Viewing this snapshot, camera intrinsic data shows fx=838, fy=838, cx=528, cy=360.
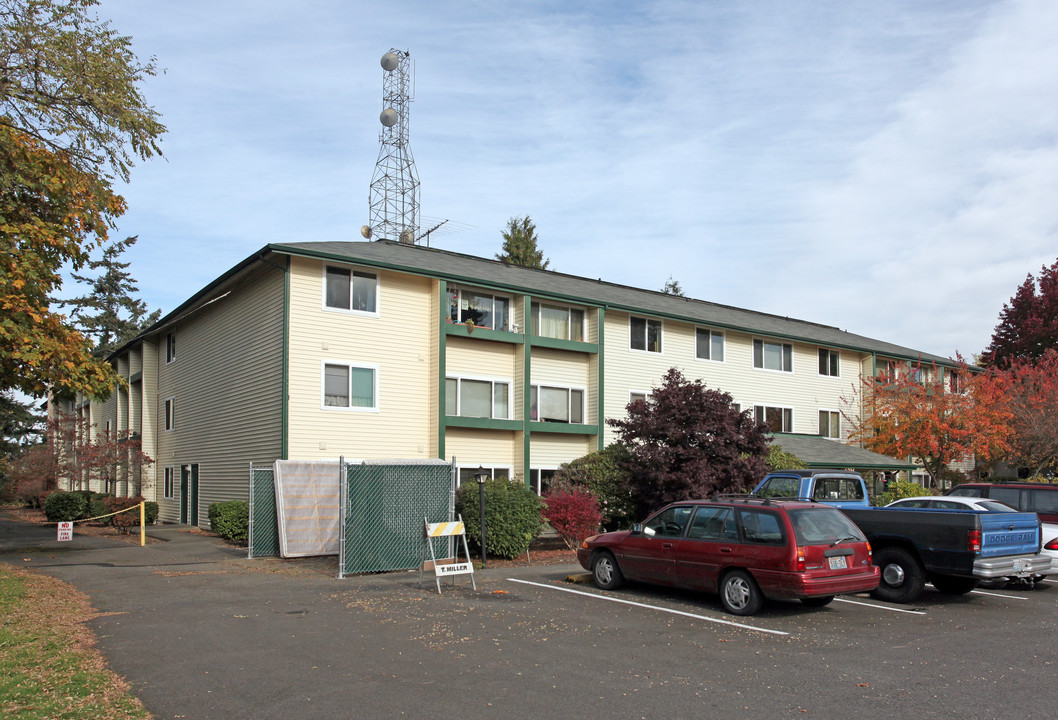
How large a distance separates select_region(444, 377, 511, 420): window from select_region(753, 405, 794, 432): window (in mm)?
12351

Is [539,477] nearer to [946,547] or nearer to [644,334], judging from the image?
[644,334]

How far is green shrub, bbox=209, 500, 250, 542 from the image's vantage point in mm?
21922

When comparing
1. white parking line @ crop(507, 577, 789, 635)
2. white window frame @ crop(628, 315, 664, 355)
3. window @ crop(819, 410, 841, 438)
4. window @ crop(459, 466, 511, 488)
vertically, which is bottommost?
white parking line @ crop(507, 577, 789, 635)

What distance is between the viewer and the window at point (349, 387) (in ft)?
76.0

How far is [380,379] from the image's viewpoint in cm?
2402

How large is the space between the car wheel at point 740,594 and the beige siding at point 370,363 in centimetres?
1334

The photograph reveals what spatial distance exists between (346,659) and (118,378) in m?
11.6

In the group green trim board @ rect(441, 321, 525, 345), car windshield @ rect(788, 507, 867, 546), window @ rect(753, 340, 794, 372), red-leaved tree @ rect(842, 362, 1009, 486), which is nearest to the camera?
car windshield @ rect(788, 507, 867, 546)

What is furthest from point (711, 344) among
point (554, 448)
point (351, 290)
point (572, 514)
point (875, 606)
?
point (875, 606)

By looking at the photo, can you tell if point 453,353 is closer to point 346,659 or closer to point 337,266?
point 337,266

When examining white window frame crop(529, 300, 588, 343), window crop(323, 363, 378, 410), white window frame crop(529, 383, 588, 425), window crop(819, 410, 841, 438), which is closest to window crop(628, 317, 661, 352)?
white window frame crop(529, 300, 588, 343)

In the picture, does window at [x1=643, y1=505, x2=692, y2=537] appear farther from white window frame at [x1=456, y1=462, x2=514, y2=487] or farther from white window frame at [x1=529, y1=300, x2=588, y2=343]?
white window frame at [x1=529, y1=300, x2=588, y2=343]

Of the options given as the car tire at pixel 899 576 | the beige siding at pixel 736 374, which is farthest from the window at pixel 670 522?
the beige siding at pixel 736 374

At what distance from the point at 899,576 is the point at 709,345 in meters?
20.5
